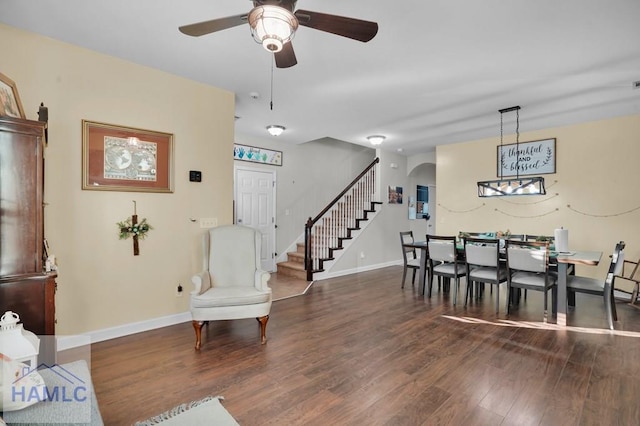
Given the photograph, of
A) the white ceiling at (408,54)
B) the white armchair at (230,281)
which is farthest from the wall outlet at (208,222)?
the white ceiling at (408,54)

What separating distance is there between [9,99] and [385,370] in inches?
143

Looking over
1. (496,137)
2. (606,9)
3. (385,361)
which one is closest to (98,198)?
(385,361)

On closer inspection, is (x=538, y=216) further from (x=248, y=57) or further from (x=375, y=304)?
(x=248, y=57)

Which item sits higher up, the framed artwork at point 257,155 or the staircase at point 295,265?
the framed artwork at point 257,155

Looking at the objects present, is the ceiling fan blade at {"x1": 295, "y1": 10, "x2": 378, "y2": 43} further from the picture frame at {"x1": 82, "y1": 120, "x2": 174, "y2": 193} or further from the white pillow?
the picture frame at {"x1": 82, "y1": 120, "x2": 174, "y2": 193}

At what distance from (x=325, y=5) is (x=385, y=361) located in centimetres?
297

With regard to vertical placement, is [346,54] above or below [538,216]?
above

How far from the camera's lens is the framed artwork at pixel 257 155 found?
597 cm

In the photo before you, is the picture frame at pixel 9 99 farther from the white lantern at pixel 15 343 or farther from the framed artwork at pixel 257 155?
the framed artwork at pixel 257 155

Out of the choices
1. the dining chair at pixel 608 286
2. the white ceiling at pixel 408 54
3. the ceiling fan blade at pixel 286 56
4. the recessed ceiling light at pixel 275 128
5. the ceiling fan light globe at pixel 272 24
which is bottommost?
the dining chair at pixel 608 286

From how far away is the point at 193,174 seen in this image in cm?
370

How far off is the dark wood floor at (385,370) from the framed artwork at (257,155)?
334 cm

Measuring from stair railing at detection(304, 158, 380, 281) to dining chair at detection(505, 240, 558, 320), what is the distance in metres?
3.23

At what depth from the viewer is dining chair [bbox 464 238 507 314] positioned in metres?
4.07
